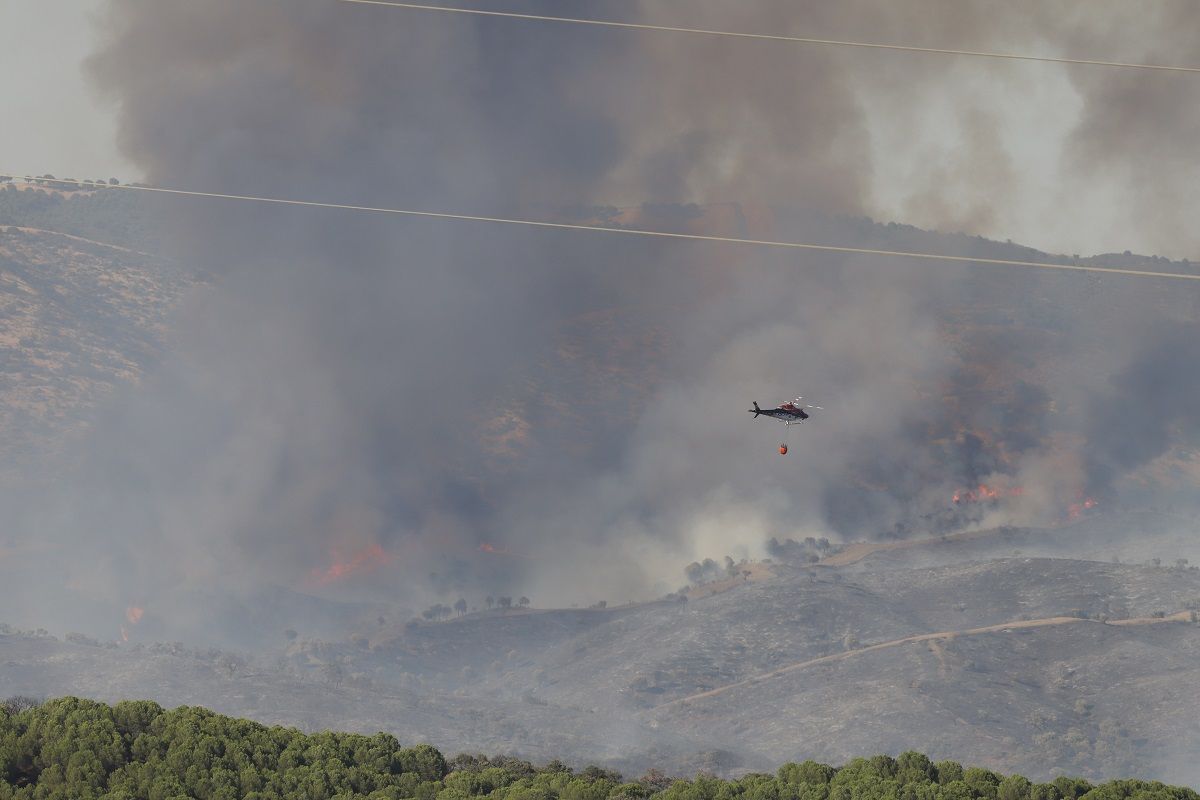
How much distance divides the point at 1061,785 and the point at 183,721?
1966 inches

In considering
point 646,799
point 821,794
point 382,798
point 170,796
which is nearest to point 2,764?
point 170,796

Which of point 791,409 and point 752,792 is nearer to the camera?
point 752,792

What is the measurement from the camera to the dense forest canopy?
8738 centimetres

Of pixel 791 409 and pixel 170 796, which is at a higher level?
pixel 791 409

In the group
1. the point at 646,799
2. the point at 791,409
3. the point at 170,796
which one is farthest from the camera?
the point at 791,409

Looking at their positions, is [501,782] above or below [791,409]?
below

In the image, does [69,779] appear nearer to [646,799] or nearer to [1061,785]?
[646,799]

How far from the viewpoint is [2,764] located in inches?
3440

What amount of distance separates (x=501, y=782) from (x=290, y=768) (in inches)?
496

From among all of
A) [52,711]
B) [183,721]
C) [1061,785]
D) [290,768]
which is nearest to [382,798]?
[290,768]

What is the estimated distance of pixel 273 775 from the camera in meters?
90.4

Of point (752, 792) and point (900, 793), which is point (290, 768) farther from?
point (900, 793)

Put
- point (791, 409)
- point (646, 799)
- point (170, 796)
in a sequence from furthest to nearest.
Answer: point (791, 409)
point (646, 799)
point (170, 796)

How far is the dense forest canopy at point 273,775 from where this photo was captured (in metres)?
87.4
